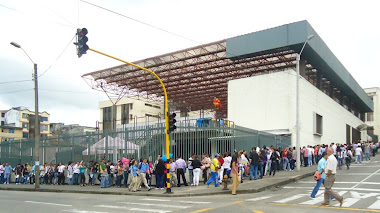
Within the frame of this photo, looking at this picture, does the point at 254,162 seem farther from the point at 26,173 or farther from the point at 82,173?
the point at 26,173

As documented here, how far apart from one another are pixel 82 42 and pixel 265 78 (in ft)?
72.5

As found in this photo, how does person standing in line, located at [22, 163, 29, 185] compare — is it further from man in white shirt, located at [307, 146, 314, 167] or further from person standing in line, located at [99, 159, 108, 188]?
man in white shirt, located at [307, 146, 314, 167]

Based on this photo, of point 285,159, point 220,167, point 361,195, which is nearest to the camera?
point 361,195

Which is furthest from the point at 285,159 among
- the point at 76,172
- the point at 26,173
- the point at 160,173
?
the point at 26,173

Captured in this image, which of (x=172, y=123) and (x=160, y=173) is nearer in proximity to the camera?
(x=172, y=123)

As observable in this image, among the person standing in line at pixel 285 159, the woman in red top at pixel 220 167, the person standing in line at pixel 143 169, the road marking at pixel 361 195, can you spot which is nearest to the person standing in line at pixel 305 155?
the person standing in line at pixel 285 159

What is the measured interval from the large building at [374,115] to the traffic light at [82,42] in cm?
7711

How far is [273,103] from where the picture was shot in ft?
105

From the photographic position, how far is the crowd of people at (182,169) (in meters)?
18.7

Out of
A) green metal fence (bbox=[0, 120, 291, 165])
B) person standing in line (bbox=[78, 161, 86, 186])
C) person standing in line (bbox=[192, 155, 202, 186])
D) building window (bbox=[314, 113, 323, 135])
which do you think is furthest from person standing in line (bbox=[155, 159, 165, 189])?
building window (bbox=[314, 113, 323, 135])

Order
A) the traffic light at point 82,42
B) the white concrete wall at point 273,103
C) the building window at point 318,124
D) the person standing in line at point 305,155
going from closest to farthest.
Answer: the traffic light at point 82,42 → the person standing in line at point 305,155 → the white concrete wall at point 273,103 → the building window at point 318,124

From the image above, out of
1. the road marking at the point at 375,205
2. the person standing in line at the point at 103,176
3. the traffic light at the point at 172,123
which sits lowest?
the person standing in line at the point at 103,176

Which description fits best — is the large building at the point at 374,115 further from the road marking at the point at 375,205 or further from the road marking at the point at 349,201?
the road marking at the point at 375,205

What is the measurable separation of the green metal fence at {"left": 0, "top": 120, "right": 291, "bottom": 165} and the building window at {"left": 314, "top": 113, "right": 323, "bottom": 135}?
929cm
